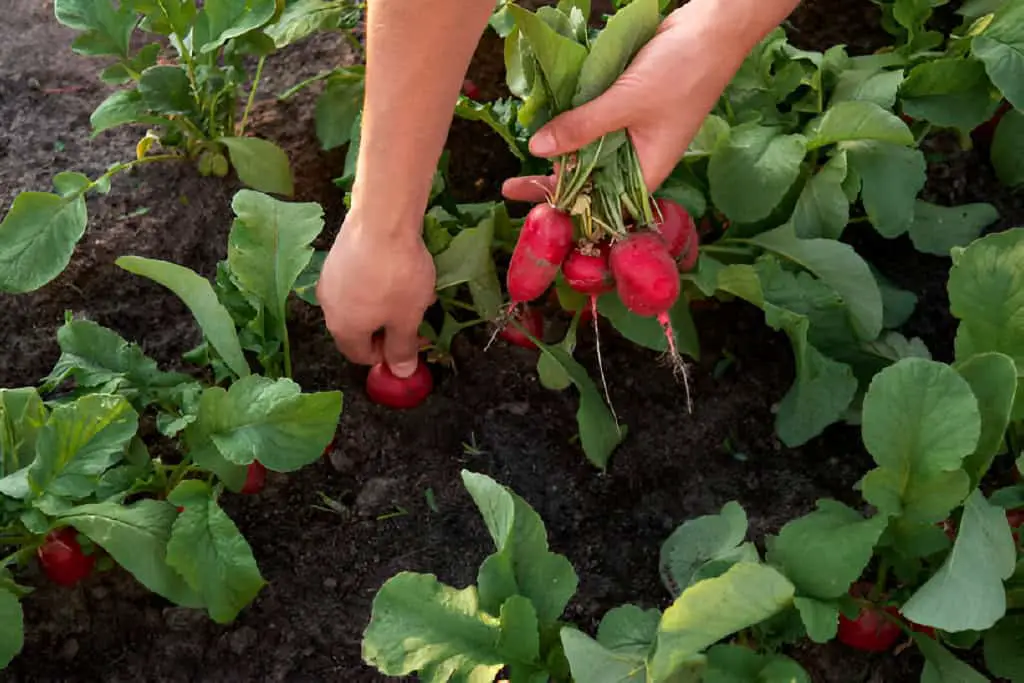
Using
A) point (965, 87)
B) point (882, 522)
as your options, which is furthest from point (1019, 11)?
point (882, 522)

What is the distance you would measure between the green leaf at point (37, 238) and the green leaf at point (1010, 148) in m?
1.55

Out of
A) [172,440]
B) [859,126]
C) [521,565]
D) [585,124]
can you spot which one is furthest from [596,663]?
[859,126]

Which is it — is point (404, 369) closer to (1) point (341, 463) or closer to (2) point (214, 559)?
(1) point (341, 463)

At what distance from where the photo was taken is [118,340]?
161cm

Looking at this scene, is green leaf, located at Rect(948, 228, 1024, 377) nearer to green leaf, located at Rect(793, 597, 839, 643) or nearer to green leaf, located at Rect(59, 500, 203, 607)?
green leaf, located at Rect(793, 597, 839, 643)

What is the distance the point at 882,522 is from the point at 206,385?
3.29 ft

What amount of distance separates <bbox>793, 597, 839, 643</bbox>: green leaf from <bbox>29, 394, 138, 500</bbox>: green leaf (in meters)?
0.85

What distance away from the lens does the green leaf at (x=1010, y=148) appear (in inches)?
77.8

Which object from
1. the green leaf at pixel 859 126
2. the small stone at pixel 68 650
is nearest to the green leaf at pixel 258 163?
the small stone at pixel 68 650

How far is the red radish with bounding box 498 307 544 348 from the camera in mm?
1783

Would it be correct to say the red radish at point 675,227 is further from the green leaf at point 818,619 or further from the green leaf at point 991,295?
the green leaf at point 818,619

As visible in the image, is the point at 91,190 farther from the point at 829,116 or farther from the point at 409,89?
the point at 829,116

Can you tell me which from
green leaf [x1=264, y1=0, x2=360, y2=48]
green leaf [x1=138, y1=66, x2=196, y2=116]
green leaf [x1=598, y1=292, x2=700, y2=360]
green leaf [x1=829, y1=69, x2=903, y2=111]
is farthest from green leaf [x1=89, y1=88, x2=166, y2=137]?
green leaf [x1=829, y1=69, x2=903, y2=111]

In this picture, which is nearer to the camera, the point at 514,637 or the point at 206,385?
the point at 514,637
